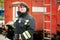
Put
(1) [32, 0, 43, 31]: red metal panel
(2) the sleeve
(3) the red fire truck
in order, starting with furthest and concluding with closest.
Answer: (1) [32, 0, 43, 31]: red metal panel, (3) the red fire truck, (2) the sleeve

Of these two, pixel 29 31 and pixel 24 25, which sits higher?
pixel 24 25

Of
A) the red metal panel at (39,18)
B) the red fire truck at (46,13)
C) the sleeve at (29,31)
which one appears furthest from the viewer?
the red metal panel at (39,18)

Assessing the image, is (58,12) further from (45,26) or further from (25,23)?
(25,23)

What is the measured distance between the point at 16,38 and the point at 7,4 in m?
4.25

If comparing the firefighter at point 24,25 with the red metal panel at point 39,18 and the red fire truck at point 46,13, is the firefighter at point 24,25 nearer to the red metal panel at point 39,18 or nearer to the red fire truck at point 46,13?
the red fire truck at point 46,13

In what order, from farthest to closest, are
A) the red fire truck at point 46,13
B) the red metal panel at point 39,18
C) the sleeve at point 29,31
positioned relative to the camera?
the red metal panel at point 39,18
the red fire truck at point 46,13
the sleeve at point 29,31

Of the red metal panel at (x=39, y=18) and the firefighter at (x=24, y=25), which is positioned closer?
the firefighter at (x=24, y=25)

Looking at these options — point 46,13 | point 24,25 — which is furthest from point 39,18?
point 24,25

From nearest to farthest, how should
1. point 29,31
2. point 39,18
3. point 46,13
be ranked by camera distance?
1. point 29,31
2. point 46,13
3. point 39,18

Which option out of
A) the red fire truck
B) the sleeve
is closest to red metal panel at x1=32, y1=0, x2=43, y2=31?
the red fire truck

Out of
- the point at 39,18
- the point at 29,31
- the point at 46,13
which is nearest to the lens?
the point at 29,31

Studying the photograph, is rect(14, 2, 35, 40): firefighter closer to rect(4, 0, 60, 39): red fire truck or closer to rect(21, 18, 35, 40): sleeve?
rect(21, 18, 35, 40): sleeve

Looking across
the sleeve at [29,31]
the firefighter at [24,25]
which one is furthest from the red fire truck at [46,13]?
the sleeve at [29,31]

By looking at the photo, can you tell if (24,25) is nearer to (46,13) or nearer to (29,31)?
(29,31)
